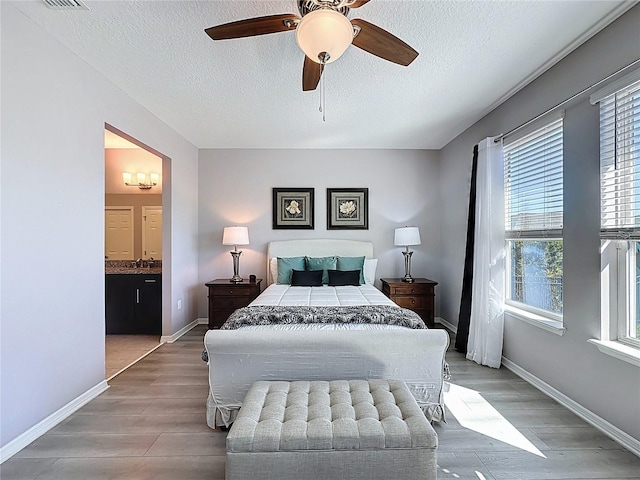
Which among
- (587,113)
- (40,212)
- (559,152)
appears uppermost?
(587,113)

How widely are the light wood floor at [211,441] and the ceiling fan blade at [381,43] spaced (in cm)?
238

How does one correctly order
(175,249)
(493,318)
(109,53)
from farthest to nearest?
(175,249)
(493,318)
(109,53)

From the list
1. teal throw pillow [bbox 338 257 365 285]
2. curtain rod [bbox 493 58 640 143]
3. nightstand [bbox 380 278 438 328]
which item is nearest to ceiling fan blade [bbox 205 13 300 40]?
curtain rod [bbox 493 58 640 143]

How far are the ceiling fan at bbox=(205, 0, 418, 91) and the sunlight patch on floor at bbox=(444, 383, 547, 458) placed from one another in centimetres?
242

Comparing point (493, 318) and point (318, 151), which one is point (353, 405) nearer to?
point (493, 318)

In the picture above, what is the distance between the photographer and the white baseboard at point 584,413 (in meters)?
2.07

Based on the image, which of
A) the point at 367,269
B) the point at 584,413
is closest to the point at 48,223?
the point at 367,269

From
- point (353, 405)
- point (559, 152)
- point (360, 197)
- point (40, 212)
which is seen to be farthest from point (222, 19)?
point (360, 197)

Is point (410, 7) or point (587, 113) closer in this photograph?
point (410, 7)

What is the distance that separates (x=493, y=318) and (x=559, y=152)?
163 cm

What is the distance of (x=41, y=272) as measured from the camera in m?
2.29

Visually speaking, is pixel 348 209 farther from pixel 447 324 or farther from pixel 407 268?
pixel 447 324

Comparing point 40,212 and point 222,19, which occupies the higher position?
point 222,19

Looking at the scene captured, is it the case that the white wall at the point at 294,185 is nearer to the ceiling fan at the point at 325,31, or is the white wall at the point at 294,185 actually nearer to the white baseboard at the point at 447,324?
the white baseboard at the point at 447,324
